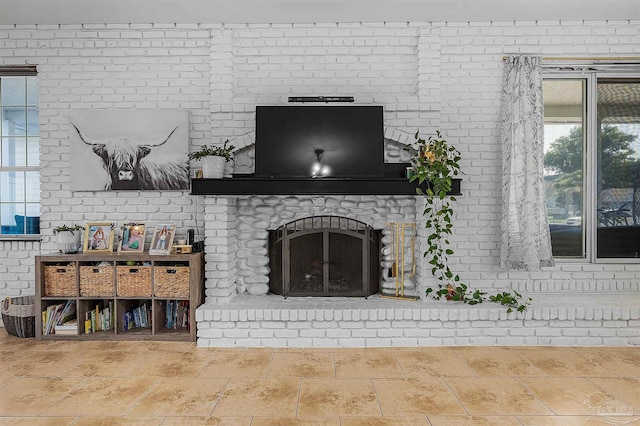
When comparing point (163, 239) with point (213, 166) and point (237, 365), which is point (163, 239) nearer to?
point (213, 166)

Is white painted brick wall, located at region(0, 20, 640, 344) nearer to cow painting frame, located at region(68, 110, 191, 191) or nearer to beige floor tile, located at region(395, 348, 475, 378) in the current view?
cow painting frame, located at region(68, 110, 191, 191)

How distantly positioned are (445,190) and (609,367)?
5.84 ft

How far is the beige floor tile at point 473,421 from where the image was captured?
7.82 feet

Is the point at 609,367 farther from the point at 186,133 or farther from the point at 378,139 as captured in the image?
the point at 186,133

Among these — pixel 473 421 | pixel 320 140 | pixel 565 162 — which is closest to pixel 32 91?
pixel 320 140

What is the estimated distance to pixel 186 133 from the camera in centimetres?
A: 413

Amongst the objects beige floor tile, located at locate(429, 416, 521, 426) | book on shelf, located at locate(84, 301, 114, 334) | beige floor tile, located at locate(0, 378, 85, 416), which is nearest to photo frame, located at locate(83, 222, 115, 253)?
book on shelf, located at locate(84, 301, 114, 334)

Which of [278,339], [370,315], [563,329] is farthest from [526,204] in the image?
[278,339]

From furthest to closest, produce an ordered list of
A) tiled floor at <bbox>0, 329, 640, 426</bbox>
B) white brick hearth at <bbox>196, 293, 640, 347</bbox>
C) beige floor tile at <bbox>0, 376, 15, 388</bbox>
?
white brick hearth at <bbox>196, 293, 640, 347</bbox> → beige floor tile at <bbox>0, 376, 15, 388</bbox> → tiled floor at <bbox>0, 329, 640, 426</bbox>

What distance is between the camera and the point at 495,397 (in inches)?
107

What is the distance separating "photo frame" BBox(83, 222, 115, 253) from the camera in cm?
395

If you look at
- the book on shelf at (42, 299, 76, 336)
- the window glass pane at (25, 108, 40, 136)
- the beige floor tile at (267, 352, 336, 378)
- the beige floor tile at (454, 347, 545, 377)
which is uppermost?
the window glass pane at (25, 108, 40, 136)

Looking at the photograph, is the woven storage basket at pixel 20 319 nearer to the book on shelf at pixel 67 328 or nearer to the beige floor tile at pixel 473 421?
the book on shelf at pixel 67 328

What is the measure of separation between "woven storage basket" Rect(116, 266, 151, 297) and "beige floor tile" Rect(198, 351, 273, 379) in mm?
891
